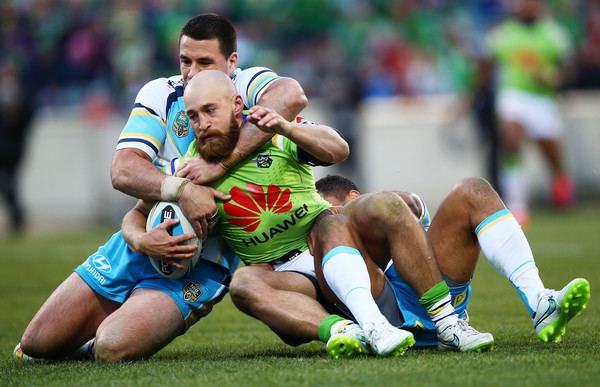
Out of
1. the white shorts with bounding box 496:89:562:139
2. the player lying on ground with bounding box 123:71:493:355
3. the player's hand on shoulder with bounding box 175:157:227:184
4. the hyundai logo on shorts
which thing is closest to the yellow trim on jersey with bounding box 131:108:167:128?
the player lying on ground with bounding box 123:71:493:355

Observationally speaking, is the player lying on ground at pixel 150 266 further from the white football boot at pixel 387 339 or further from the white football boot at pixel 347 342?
the white football boot at pixel 387 339

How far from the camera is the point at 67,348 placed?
5320 mm

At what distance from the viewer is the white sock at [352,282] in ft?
15.4

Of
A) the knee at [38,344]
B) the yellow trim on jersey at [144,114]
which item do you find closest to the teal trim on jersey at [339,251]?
the yellow trim on jersey at [144,114]

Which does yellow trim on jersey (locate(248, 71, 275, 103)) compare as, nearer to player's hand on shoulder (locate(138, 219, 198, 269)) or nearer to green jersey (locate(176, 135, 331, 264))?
green jersey (locate(176, 135, 331, 264))

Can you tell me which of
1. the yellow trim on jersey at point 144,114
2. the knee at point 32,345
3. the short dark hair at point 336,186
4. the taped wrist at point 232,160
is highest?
the yellow trim on jersey at point 144,114

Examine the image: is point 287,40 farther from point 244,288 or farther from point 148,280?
point 244,288

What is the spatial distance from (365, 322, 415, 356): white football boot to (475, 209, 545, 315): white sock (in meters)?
0.62

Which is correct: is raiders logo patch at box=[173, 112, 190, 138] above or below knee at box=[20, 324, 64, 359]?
above

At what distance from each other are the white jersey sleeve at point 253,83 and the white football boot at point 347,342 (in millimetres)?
1281

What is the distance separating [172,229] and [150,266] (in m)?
0.42

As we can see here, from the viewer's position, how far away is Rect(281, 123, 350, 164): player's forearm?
4.79 meters

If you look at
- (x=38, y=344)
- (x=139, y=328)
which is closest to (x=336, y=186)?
(x=139, y=328)

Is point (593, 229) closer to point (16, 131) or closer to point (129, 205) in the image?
point (129, 205)
